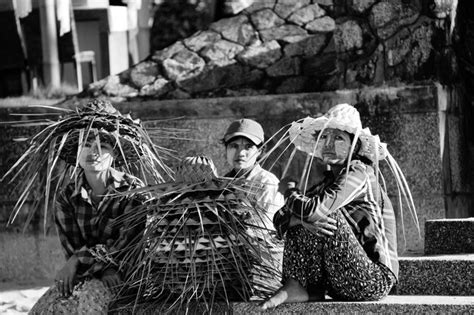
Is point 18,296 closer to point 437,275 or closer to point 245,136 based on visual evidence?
point 245,136

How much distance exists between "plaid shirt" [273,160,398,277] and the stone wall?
3.40 m

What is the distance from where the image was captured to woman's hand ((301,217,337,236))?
403cm

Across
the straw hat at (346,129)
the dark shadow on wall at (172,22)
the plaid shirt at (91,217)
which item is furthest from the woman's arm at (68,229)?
the dark shadow on wall at (172,22)

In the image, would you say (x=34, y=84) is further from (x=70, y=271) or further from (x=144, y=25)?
(x=70, y=271)

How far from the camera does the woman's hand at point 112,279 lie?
173 inches

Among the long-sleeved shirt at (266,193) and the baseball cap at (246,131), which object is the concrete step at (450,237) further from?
the baseball cap at (246,131)

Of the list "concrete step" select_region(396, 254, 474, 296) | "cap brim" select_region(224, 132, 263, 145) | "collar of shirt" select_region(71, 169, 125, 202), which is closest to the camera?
"collar of shirt" select_region(71, 169, 125, 202)

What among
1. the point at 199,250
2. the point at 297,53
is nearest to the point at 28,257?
the point at 297,53

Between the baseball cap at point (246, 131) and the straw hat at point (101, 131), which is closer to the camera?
the straw hat at point (101, 131)

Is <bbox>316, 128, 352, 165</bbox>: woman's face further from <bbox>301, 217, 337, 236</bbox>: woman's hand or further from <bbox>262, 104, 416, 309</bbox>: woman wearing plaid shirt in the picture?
<bbox>301, 217, 337, 236</bbox>: woman's hand

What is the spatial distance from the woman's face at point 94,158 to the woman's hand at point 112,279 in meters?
0.50

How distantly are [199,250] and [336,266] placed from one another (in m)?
0.58

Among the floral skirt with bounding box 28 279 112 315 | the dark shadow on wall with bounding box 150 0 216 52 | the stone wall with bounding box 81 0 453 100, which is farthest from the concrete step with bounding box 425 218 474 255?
the dark shadow on wall with bounding box 150 0 216 52

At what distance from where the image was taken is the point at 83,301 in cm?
432
